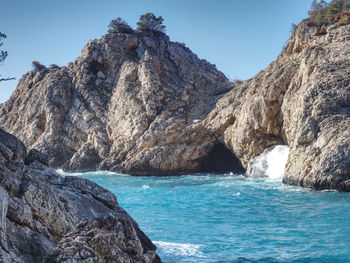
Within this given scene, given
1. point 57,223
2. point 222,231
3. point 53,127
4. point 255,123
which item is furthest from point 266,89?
point 53,127

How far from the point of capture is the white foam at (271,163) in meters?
22.9

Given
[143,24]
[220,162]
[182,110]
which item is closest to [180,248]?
[220,162]

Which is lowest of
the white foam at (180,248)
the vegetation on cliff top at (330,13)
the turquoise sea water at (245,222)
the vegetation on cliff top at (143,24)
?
the white foam at (180,248)

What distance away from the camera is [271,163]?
23.6 meters

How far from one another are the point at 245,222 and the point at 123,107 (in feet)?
83.2

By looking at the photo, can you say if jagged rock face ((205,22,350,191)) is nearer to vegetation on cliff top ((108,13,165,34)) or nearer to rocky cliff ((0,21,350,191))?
rocky cliff ((0,21,350,191))

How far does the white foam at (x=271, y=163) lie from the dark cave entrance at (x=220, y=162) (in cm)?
659

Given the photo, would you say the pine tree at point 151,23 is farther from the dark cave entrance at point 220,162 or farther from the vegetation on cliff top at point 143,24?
the dark cave entrance at point 220,162

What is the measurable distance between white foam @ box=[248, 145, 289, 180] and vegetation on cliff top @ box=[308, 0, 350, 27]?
9.97m

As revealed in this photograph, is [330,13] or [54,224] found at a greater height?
[330,13]

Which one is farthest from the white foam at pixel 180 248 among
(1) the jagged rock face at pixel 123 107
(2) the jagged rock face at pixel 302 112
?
(1) the jagged rock face at pixel 123 107

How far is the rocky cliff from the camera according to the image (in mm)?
18688

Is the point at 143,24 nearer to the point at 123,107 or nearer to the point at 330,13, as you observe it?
the point at 123,107

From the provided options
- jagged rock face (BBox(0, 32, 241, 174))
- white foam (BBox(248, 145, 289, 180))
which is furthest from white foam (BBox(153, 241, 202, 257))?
jagged rock face (BBox(0, 32, 241, 174))
